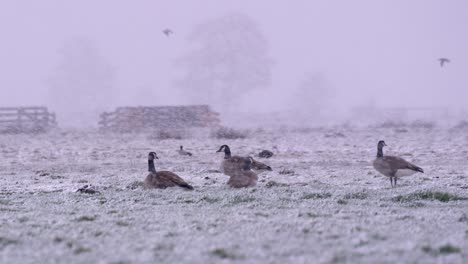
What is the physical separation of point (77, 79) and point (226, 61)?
26.0m

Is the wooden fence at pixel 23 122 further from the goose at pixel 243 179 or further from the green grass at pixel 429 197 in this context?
the green grass at pixel 429 197

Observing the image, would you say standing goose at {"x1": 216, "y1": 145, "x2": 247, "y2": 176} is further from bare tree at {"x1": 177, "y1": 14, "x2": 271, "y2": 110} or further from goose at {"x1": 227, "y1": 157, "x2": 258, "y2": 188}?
bare tree at {"x1": 177, "y1": 14, "x2": 271, "y2": 110}

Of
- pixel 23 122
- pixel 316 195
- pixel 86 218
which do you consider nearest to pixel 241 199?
pixel 316 195

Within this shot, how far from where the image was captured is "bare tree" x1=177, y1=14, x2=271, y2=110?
7206 cm

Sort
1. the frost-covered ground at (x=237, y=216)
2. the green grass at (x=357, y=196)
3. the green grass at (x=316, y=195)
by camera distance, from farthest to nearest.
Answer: the green grass at (x=316, y=195)
the green grass at (x=357, y=196)
the frost-covered ground at (x=237, y=216)

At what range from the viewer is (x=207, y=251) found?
7074 millimetres

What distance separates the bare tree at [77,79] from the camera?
89.5 meters

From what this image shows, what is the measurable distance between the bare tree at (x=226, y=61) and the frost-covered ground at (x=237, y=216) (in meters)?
53.6

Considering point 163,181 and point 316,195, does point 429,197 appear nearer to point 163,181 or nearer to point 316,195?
point 316,195

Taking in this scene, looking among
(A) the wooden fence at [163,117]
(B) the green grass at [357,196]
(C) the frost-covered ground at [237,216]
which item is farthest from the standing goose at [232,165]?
(A) the wooden fence at [163,117]

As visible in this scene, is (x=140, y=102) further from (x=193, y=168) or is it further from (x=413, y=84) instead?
(x=193, y=168)

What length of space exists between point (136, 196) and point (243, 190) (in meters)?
1.91

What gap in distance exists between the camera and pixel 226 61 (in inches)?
2832

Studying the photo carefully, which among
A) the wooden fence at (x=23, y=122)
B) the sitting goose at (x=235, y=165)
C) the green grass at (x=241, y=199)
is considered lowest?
the green grass at (x=241, y=199)
